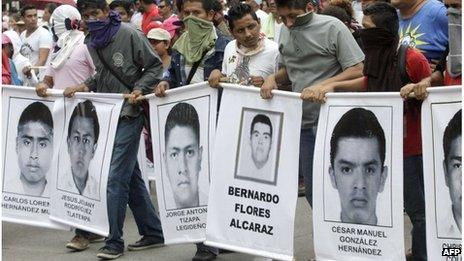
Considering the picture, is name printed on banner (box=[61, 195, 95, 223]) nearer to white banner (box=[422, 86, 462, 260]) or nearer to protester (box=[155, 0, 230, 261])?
protester (box=[155, 0, 230, 261])

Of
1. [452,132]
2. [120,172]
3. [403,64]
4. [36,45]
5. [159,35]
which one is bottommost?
[120,172]

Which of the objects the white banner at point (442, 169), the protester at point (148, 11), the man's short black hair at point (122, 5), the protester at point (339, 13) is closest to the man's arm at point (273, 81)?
the white banner at point (442, 169)

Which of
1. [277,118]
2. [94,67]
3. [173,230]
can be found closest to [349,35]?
[277,118]

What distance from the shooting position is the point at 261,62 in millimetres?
7496

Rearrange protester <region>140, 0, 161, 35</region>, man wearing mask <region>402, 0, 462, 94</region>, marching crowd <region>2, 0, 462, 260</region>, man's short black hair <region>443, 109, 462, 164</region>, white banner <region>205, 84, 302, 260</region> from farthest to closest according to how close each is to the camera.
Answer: protester <region>140, 0, 161, 35</region>
white banner <region>205, 84, 302, 260</region>
marching crowd <region>2, 0, 462, 260</region>
man wearing mask <region>402, 0, 462, 94</region>
man's short black hair <region>443, 109, 462, 164</region>

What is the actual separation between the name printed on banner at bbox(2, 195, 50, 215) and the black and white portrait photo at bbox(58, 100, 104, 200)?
0.30m

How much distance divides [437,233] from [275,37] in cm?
738

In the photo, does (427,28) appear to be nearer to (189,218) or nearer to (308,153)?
(308,153)

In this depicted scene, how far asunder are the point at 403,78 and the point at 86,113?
8.69 ft

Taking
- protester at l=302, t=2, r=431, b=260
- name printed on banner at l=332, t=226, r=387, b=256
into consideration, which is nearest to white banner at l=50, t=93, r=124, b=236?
protester at l=302, t=2, r=431, b=260

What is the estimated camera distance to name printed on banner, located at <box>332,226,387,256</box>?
20.4 feet

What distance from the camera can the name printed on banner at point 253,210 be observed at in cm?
681

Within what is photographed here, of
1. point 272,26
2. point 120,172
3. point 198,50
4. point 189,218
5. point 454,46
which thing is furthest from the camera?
point 272,26

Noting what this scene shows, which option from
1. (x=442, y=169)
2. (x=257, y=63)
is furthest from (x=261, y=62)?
(x=442, y=169)
